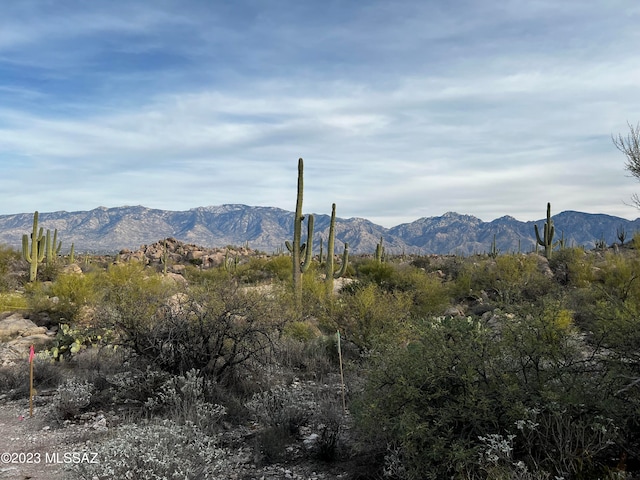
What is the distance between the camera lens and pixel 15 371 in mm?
11086

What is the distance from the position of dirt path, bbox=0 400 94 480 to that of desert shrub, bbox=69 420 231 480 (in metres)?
1.05

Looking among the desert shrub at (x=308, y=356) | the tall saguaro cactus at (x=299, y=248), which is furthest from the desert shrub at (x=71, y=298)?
the desert shrub at (x=308, y=356)

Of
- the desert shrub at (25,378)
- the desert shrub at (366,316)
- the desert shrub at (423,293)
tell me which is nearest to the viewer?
the desert shrub at (25,378)

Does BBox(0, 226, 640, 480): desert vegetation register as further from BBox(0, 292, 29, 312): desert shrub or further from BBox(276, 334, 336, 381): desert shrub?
BBox(0, 292, 29, 312): desert shrub

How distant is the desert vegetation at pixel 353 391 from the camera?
205 inches

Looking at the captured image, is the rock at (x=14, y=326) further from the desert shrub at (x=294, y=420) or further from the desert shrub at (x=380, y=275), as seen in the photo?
the desert shrub at (x=380, y=275)

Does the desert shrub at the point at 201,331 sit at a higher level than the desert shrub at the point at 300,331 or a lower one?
higher

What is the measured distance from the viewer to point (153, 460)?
5262 millimetres

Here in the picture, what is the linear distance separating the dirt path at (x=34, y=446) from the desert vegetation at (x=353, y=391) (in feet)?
1.04

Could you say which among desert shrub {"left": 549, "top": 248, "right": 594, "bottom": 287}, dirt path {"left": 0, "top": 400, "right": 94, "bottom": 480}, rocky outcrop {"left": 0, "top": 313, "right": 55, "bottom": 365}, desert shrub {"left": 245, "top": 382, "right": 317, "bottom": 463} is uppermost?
desert shrub {"left": 549, "top": 248, "right": 594, "bottom": 287}

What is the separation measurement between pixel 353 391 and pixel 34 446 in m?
4.75

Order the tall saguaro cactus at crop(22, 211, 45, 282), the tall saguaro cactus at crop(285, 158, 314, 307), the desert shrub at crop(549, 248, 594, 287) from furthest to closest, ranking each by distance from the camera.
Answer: the tall saguaro cactus at crop(22, 211, 45, 282), the desert shrub at crop(549, 248, 594, 287), the tall saguaro cactus at crop(285, 158, 314, 307)

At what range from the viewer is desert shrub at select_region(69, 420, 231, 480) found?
207 inches

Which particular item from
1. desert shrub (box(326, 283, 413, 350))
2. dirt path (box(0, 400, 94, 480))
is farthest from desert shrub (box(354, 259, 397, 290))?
dirt path (box(0, 400, 94, 480))
